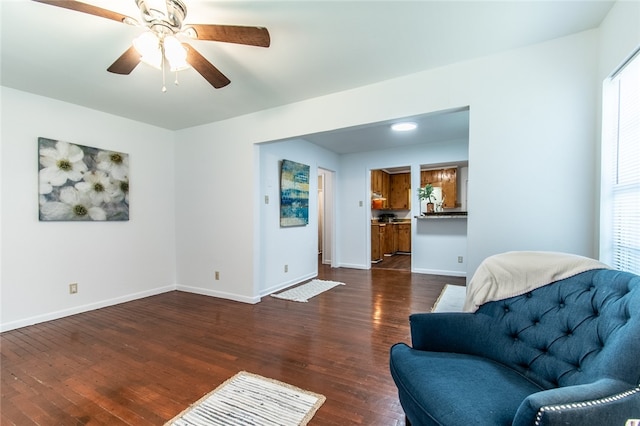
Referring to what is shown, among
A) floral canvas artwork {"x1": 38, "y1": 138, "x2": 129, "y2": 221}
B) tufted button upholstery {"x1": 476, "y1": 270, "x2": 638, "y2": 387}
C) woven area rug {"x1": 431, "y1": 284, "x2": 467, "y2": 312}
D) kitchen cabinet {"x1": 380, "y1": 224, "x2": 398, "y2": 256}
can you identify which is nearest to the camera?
tufted button upholstery {"x1": 476, "y1": 270, "x2": 638, "y2": 387}

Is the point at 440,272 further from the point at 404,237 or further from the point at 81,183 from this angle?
the point at 81,183

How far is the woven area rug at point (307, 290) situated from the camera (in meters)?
3.73

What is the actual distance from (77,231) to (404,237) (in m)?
6.85

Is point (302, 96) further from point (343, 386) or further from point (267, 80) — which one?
point (343, 386)

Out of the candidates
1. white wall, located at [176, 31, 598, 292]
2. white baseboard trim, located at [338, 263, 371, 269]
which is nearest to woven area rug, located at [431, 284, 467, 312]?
white wall, located at [176, 31, 598, 292]

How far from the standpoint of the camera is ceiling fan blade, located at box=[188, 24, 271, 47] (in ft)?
5.03

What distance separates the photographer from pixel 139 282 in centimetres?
377

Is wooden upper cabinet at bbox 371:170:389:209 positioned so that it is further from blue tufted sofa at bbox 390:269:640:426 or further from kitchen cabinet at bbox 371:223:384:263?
blue tufted sofa at bbox 390:269:640:426

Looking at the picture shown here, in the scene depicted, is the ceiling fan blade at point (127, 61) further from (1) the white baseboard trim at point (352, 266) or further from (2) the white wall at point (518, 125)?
(1) the white baseboard trim at point (352, 266)

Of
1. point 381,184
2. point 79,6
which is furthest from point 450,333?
point 381,184

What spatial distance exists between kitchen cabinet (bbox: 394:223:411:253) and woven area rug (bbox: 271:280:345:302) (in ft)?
12.5

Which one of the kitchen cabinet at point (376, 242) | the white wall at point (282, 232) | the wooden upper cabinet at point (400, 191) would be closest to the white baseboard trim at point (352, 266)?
the kitchen cabinet at point (376, 242)

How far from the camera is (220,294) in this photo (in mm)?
3801

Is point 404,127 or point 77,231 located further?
point 404,127
